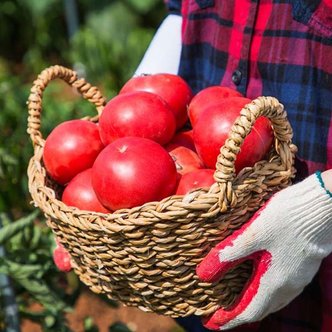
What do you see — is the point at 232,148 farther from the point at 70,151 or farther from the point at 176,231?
the point at 70,151

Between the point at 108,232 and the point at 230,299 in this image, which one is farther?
the point at 230,299

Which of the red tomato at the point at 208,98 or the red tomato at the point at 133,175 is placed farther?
the red tomato at the point at 208,98

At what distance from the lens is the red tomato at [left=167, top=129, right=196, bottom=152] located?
1368mm

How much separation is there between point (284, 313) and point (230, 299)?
19 cm

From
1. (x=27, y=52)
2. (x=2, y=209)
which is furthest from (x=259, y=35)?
(x=27, y=52)

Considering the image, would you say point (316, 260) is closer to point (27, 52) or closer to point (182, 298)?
point (182, 298)

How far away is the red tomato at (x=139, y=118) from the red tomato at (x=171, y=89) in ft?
0.18

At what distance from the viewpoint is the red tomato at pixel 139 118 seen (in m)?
1.30

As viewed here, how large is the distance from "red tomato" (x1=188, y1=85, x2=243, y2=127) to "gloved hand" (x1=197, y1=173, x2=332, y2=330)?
228 millimetres

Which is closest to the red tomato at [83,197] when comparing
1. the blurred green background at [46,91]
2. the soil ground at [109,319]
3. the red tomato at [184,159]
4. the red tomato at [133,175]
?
the red tomato at [133,175]

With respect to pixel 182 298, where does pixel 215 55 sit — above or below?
above

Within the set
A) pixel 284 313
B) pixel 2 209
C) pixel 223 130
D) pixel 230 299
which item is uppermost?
pixel 223 130

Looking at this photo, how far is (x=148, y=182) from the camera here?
1.21m

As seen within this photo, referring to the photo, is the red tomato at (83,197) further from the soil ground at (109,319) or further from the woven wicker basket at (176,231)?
the soil ground at (109,319)
